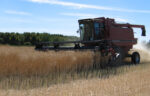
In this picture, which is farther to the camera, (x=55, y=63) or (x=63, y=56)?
(x=63, y=56)

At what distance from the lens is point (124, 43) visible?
13.2 m

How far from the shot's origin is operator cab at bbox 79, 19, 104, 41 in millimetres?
12516

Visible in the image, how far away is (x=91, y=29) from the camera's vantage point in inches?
501

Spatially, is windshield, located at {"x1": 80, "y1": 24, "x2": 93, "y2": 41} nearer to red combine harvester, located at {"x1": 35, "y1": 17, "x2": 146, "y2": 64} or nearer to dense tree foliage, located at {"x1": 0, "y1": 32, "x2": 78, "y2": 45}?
red combine harvester, located at {"x1": 35, "y1": 17, "x2": 146, "y2": 64}

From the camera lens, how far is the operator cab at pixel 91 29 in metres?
12.5

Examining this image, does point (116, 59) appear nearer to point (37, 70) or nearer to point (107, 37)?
point (107, 37)

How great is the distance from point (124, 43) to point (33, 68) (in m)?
6.90

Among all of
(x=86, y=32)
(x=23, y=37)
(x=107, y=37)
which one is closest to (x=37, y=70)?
(x=107, y=37)

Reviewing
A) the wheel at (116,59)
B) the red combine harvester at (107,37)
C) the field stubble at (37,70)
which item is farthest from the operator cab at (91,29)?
the field stubble at (37,70)

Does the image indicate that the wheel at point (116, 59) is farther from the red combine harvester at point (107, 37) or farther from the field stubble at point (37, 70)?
the field stubble at point (37, 70)

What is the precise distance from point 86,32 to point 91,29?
44 centimetres

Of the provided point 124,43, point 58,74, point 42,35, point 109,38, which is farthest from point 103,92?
point 42,35

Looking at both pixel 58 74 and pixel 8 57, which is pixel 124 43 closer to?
pixel 58 74

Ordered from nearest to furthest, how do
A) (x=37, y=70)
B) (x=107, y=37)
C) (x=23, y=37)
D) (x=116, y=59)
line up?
(x=37, y=70)
(x=116, y=59)
(x=107, y=37)
(x=23, y=37)
